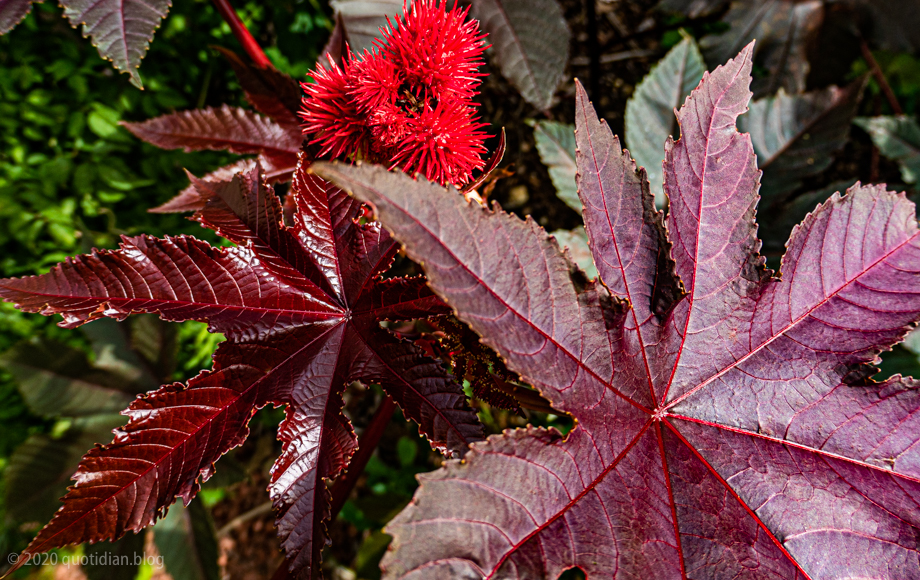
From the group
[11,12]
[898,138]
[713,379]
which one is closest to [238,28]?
[11,12]

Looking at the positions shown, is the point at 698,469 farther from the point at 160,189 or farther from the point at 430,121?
the point at 160,189

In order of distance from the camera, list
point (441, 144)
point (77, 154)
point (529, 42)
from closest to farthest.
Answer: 1. point (441, 144)
2. point (529, 42)
3. point (77, 154)

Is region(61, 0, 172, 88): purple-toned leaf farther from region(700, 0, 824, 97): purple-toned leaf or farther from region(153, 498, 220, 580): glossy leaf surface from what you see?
region(700, 0, 824, 97): purple-toned leaf

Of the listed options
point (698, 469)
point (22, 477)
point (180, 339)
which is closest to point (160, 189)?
point (180, 339)

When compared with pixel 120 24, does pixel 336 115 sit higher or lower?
lower

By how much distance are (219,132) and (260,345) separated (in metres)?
0.42

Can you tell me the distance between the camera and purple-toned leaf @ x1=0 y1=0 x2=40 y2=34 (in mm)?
651

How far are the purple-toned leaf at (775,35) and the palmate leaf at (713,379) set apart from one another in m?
0.78

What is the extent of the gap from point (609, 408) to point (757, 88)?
3.35 feet

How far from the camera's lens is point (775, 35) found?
107 cm

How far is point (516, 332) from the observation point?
39 cm

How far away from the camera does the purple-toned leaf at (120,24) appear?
2.05 feet

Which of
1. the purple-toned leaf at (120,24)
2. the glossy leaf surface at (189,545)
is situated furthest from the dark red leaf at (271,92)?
the glossy leaf surface at (189,545)

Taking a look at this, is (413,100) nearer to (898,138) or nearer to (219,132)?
(219,132)
